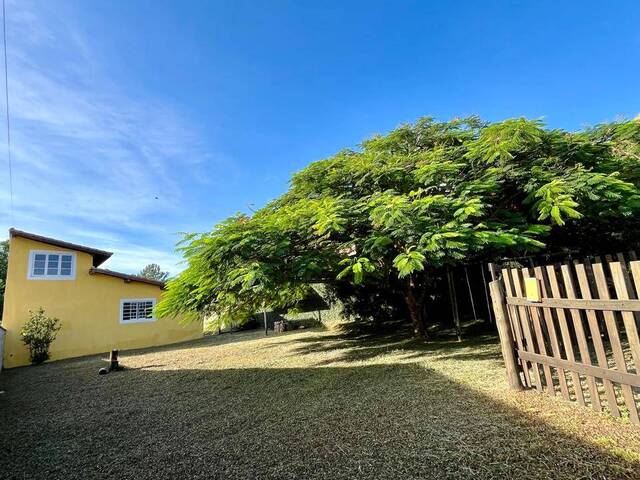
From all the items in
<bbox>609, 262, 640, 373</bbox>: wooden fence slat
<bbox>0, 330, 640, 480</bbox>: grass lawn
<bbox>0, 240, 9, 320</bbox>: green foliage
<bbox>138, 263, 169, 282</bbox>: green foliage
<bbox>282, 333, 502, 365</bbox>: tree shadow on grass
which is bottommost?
<bbox>282, 333, 502, 365</bbox>: tree shadow on grass

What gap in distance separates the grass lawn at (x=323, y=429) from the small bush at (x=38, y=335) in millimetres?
6518

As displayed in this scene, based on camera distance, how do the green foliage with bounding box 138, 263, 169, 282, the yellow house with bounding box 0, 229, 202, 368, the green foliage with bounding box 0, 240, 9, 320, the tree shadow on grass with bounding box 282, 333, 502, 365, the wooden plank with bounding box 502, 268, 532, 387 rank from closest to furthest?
the wooden plank with bounding box 502, 268, 532, 387, the tree shadow on grass with bounding box 282, 333, 502, 365, the yellow house with bounding box 0, 229, 202, 368, the green foliage with bounding box 0, 240, 9, 320, the green foliage with bounding box 138, 263, 169, 282

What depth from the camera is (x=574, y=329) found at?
134 inches

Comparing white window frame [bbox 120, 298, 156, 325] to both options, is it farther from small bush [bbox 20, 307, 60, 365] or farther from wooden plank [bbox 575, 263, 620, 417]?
wooden plank [bbox 575, 263, 620, 417]

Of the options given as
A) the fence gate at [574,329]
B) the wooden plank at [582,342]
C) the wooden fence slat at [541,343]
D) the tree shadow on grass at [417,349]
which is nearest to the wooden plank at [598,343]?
the fence gate at [574,329]

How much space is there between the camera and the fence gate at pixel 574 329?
259 cm

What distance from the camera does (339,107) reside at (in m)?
10.1

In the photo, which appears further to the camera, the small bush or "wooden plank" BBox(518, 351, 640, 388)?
the small bush

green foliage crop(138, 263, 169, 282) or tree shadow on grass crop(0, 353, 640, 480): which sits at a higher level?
green foliage crop(138, 263, 169, 282)

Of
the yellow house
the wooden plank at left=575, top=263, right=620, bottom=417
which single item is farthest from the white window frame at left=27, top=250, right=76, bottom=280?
the wooden plank at left=575, top=263, right=620, bottom=417

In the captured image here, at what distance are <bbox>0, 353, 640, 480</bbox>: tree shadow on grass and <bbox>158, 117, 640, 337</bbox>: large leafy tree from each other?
6.23 ft

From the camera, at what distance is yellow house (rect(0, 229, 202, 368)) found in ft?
37.8

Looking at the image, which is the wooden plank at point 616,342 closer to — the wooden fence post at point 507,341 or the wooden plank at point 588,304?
the wooden plank at point 588,304

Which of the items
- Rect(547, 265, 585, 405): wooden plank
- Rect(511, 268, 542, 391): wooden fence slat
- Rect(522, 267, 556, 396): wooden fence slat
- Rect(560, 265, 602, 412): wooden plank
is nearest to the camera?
Rect(560, 265, 602, 412): wooden plank
